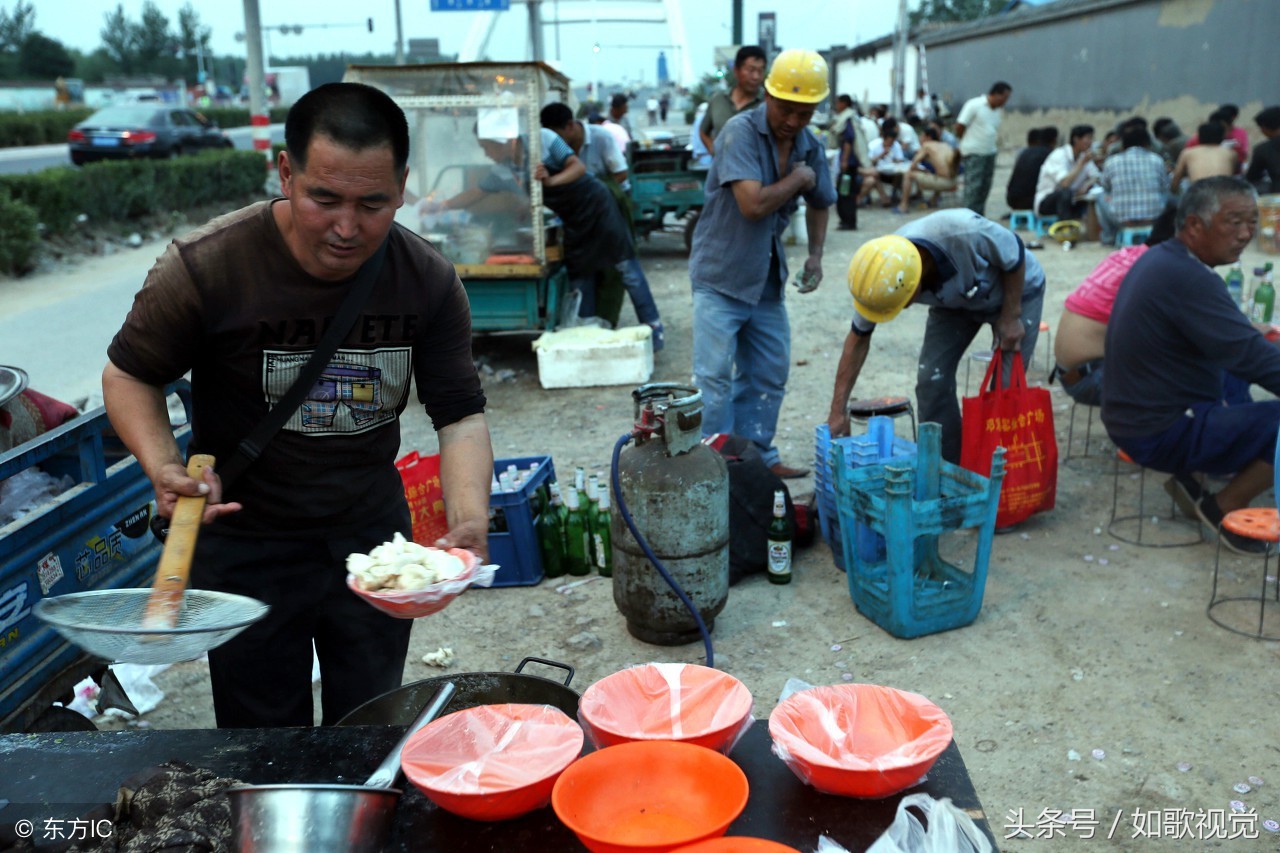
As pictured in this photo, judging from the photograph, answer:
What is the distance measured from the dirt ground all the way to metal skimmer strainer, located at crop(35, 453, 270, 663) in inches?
67.8

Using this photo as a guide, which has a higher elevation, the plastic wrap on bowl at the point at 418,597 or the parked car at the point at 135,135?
the parked car at the point at 135,135

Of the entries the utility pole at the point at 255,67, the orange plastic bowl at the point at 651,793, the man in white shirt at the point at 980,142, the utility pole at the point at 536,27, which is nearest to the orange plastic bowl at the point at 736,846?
the orange plastic bowl at the point at 651,793

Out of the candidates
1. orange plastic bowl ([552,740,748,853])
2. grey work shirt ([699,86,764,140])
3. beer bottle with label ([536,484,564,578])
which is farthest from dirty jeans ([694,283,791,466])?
grey work shirt ([699,86,764,140])

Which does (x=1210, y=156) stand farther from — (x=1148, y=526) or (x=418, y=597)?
(x=418, y=597)

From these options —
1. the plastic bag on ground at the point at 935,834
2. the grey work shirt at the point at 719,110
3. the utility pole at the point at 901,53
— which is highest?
the utility pole at the point at 901,53

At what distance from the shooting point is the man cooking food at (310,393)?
6.64ft

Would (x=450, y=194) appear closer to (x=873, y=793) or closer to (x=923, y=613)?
(x=923, y=613)

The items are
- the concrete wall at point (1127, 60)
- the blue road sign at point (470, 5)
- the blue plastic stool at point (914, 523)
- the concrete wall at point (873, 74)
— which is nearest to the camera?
the blue plastic stool at point (914, 523)

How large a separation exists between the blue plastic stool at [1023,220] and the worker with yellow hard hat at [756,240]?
9681 millimetres

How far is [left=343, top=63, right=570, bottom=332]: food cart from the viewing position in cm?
741

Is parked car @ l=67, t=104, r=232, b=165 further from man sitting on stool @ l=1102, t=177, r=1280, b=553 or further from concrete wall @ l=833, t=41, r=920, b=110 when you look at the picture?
man sitting on stool @ l=1102, t=177, r=1280, b=553

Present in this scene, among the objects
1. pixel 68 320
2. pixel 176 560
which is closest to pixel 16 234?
pixel 68 320

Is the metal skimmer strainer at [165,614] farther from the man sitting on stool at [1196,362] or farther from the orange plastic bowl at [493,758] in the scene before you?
the man sitting on stool at [1196,362]

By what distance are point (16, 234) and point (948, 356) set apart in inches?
440
